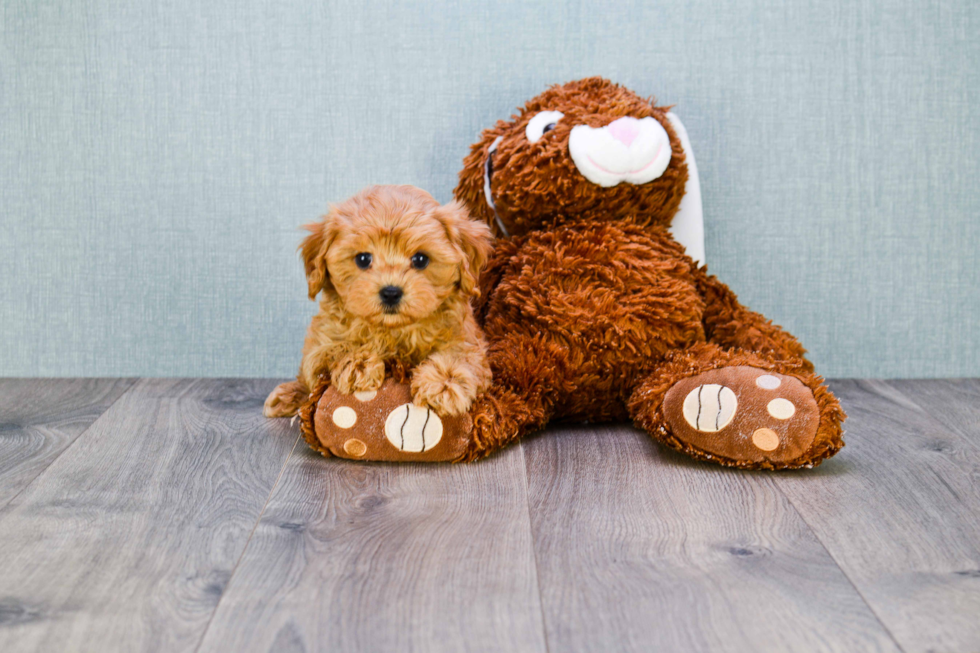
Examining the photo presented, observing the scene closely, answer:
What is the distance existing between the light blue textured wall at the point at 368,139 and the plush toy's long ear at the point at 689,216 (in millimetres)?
174

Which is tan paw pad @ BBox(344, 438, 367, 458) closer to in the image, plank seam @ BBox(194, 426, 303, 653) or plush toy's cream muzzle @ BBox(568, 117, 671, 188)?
plank seam @ BBox(194, 426, 303, 653)

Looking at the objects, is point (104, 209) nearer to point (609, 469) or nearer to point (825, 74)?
point (609, 469)

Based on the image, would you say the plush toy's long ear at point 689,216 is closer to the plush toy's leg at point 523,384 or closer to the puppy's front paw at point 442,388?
the plush toy's leg at point 523,384

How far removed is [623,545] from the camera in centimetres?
98

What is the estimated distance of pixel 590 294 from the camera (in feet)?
4.58

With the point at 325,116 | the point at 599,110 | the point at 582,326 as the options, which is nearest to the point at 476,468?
the point at 582,326

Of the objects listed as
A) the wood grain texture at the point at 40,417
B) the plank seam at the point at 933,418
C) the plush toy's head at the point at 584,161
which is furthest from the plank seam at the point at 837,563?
the wood grain texture at the point at 40,417

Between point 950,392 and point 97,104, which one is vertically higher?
point 97,104

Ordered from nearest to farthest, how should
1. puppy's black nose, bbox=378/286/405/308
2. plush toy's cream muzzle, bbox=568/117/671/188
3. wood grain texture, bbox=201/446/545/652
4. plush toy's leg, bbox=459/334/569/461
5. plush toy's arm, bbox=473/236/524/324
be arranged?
wood grain texture, bbox=201/446/545/652 → puppy's black nose, bbox=378/286/405/308 → plush toy's leg, bbox=459/334/569/461 → plush toy's cream muzzle, bbox=568/117/671/188 → plush toy's arm, bbox=473/236/524/324

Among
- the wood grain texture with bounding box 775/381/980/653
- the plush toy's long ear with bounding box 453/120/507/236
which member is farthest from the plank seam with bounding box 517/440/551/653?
the plush toy's long ear with bounding box 453/120/507/236

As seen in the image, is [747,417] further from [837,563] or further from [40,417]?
[40,417]

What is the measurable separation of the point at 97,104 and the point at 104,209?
0.21 metres

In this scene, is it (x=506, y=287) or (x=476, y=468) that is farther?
(x=506, y=287)

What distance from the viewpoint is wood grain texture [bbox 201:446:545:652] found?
0.80 meters
